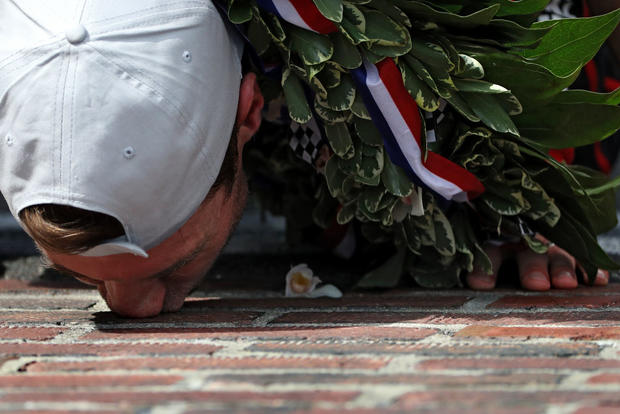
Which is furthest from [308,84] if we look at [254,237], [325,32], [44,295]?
[254,237]

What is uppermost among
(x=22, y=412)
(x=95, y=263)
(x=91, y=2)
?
(x=91, y=2)

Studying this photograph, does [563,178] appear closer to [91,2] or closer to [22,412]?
[91,2]

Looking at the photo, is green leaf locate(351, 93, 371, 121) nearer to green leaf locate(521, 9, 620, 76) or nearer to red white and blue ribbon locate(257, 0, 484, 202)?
red white and blue ribbon locate(257, 0, 484, 202)

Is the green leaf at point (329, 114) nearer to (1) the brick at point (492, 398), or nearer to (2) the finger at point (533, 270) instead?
(2) the finger at point (533, 270)

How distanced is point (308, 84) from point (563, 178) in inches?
21.8

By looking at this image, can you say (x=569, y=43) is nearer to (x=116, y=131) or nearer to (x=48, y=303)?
(x=116, y=131)

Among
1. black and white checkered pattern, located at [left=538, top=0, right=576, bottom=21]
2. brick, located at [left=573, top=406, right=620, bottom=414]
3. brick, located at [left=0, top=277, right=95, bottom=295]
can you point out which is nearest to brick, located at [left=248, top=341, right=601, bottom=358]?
brick, located at [left=573, top=406, right=620, bottom=414]

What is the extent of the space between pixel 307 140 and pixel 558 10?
2.66ft

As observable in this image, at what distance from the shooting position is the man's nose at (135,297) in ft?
4.51

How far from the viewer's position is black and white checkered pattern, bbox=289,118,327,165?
1592mm

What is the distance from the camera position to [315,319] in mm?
1331

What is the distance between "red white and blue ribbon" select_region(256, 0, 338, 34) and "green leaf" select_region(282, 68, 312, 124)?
4.0 inches

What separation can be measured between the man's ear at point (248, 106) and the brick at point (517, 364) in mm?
724

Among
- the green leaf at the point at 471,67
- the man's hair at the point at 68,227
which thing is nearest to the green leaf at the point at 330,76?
the green leaf at the point at 471,67
